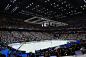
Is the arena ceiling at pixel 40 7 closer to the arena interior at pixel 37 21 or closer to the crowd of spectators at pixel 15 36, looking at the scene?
the arena interior at pixel 37 21

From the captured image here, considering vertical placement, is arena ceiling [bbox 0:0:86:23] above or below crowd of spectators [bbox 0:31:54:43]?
above

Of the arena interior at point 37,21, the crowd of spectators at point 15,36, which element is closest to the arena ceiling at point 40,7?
the arena interior at point 37,21

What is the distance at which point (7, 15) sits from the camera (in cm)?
2630

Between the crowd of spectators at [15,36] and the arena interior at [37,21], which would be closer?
the crowd of spectators at [15,36]

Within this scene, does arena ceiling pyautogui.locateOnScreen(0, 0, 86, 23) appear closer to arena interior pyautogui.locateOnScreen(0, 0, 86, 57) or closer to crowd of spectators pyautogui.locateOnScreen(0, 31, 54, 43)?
arena interior pyautogui.locateOnScreen(0, 0, 86, 57)

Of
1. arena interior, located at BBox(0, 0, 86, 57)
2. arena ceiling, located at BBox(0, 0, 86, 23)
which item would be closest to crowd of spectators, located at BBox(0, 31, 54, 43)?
arena interior, located at BBox(0, 0, 86, 57)

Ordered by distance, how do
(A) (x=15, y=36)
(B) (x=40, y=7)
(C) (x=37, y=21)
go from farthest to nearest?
(C) (x=37, y=21) → (A) (x=15, y=36) → (B) (x=40, y=7)

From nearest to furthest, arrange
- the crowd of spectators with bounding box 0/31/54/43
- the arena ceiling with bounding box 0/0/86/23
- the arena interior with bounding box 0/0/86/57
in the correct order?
the arena ceiling with bounding box 0/0/86/23
the crowd of spectators with bounding box 0/31/54/43
the arena interior with bounding box 0/0/86/57

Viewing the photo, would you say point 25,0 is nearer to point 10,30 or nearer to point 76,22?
point 10,30

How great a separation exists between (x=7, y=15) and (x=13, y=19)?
10.4 feet

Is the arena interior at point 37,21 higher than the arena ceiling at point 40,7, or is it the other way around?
the arena ceiling at point 40,7

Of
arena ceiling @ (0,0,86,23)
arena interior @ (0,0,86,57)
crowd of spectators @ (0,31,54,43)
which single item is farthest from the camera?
arena interior @ (0,0,86,57)

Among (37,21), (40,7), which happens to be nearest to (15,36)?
(37,21)

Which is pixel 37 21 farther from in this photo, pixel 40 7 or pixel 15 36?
pixel 15 36
